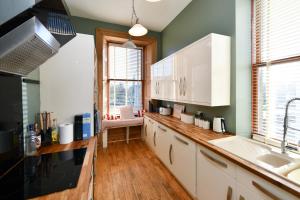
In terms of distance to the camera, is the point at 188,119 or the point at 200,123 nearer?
the point at 200,123

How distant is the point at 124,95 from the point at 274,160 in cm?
344

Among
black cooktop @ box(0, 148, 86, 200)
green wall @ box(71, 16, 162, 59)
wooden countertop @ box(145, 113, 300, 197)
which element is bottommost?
black cooktop @ box(0, 148, 86, 200)

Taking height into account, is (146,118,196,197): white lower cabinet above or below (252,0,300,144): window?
below

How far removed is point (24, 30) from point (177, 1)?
2.63 m

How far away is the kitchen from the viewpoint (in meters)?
0.92

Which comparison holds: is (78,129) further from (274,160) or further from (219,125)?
(274,160)

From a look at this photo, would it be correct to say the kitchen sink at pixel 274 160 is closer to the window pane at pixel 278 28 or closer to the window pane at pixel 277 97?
the window pane at pixel 277 97

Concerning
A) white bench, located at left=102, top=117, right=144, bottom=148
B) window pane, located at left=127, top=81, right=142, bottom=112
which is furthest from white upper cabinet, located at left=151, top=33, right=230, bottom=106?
window pane, located at left=127, top=81, right=142, bottom=112

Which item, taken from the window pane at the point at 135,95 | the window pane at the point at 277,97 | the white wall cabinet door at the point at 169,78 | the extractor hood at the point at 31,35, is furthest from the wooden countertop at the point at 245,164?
the window pane at the point at 135,95

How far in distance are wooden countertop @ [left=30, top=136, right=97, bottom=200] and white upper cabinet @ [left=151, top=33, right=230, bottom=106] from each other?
1.46 metres

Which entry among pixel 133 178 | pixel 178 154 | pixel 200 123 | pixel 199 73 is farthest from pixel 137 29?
pixel 133 178

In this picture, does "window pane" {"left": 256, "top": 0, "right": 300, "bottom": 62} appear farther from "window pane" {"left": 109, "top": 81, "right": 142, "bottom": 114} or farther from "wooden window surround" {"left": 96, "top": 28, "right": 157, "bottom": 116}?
"window pane" {"left": 109, "top": 81, "right": 142, "bottom": 114}

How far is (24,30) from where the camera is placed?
0.70m

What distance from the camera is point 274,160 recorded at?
4.39 feet
